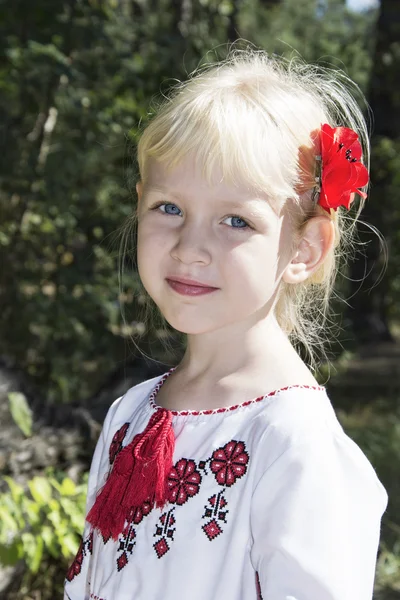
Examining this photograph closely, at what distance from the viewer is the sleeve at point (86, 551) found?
1751 millimetres

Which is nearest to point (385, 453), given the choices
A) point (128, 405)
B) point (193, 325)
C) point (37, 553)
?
point (37, 553)

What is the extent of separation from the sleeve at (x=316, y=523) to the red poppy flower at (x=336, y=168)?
1.58 feet

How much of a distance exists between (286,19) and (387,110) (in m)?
13.6

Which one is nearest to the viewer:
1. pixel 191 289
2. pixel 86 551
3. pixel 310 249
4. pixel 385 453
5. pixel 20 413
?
pixel 191 289

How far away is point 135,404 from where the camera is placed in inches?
71.9

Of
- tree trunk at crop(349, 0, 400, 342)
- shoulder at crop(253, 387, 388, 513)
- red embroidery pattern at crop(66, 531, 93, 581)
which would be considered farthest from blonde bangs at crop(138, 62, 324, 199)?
tree trunk at crop(349, 0, 400, 342)

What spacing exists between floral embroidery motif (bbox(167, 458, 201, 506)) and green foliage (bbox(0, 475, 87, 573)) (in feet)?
3.86

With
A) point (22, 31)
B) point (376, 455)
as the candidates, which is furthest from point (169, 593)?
point (376, 455)

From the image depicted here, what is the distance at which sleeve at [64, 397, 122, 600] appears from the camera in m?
1.75

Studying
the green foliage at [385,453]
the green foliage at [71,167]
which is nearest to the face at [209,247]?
the green foliage at [71,167]

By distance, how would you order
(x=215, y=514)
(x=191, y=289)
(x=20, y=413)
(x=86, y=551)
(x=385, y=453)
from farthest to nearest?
(x=385, y=453)
(x=20, y=413)
(x=86, y=551)
(x=191, y=289)
(x=215, y=514)

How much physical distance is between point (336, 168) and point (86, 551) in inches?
37.9

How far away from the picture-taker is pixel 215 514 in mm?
1422

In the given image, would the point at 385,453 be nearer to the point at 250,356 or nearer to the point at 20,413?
the point at 20,413
